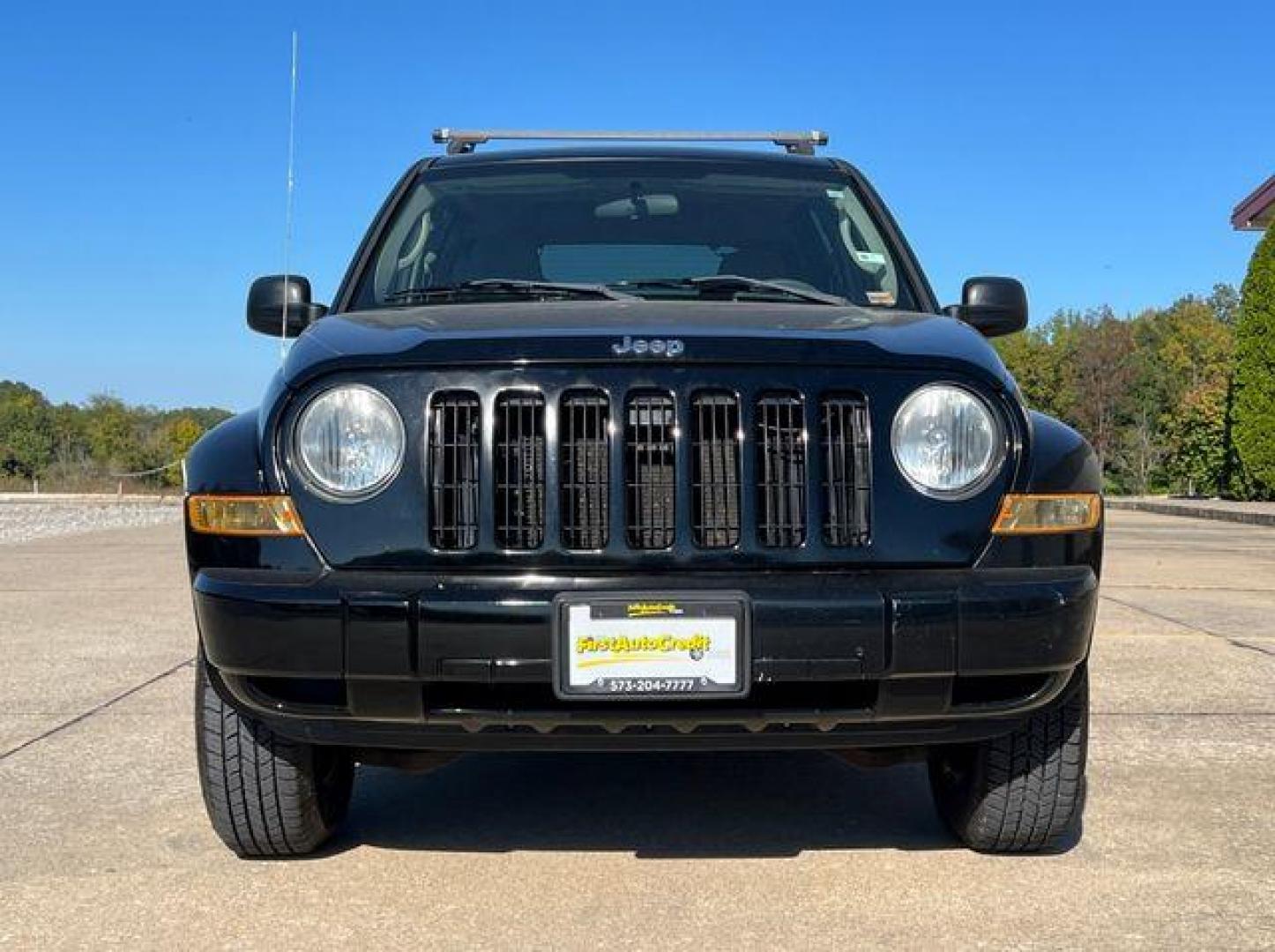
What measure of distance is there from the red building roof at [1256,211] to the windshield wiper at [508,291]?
997 inches

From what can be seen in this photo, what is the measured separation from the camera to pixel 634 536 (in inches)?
110

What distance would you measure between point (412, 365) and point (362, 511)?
33cm

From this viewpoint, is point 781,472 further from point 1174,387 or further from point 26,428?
point 26,428

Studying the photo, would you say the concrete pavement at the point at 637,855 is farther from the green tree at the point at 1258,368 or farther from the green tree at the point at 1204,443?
the green tree at the point at 1204,443

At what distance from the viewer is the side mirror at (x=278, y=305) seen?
408 centimetres

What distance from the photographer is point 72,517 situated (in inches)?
901

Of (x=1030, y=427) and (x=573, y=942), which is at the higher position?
(x=1030, y=427)

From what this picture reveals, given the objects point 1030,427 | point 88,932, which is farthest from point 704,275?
point 88,932

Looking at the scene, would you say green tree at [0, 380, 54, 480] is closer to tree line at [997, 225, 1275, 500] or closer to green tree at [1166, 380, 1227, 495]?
tree line at [997, 225, 1275, 500]

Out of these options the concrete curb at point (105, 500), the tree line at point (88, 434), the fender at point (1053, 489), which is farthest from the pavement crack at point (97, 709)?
the tree line at point (88, 434)

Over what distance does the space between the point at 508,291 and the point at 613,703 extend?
1337mm

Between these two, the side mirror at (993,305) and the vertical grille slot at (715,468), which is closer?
the vertical grille slot at (715,468)

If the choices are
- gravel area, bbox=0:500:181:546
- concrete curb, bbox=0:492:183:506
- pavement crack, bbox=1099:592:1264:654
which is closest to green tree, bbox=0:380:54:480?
concrete curb, bbox=0:492:183:506

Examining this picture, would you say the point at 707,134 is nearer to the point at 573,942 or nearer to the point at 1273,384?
the point at 573,942
